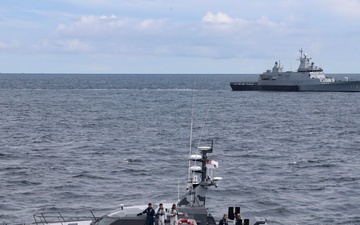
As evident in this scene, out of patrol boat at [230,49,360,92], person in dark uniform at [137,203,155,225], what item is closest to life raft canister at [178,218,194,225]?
person in dark uniform at [137,203,155,225]

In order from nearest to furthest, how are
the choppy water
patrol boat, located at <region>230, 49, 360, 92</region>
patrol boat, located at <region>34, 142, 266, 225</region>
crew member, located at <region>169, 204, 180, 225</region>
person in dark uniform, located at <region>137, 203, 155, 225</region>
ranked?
crew member, located at <region>169, 204, 180, 225</region>, person in dark uniform, located at <region>137, 203, 155, 225</region>, patrol boat, located at <region>34, 142, 266, 225</region>, the choppy water, patrol boat, located at <region>230, 49, 360, 92</region>

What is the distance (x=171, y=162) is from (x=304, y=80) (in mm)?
128606

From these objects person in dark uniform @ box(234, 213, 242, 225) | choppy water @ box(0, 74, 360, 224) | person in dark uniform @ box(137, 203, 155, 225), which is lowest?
choppy water @ box(0, 74, 360, 224)

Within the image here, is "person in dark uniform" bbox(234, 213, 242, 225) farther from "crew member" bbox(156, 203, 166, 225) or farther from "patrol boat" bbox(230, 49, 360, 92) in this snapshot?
"patrol boat" bbox(230, 49, 360, 92)

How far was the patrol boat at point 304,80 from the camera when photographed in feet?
597

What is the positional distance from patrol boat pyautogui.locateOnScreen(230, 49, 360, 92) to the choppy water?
→ 5575 cm

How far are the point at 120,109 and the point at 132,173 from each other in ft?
262

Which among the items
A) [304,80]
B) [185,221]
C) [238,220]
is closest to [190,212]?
[185,221]

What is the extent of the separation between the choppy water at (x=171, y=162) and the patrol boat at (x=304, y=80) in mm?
55755

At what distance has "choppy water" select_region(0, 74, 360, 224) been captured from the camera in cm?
4616

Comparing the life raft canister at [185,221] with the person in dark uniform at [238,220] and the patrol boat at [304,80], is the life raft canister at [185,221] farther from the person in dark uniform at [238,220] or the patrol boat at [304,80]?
the patrol boat at [304,80]

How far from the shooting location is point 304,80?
186 meters

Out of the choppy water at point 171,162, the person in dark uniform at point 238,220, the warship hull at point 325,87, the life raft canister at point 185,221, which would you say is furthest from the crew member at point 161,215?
the warship hull at point 325,87

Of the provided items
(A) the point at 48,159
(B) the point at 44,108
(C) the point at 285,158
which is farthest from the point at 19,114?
(C) the point at 285,158
